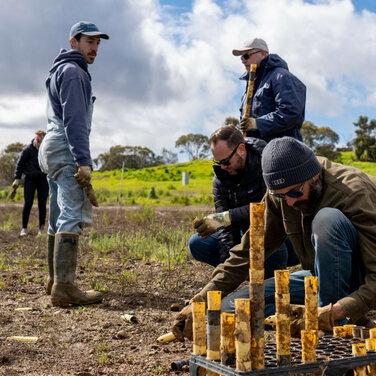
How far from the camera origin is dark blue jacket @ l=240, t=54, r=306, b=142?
3865 mm

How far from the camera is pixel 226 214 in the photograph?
11.5 feet

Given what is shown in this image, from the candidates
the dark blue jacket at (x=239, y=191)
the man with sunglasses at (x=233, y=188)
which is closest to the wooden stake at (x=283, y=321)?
the man with sunglasses at (x=233, y=188)

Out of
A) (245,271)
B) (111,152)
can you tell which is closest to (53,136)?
(245,271)

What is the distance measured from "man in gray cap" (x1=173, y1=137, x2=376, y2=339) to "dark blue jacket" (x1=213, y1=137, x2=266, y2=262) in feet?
3.12

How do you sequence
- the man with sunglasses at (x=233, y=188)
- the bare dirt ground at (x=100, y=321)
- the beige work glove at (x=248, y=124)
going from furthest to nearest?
the beige work glove at (x=248, y=124) < the man with sunglasses at (x=233, y=188) < the bare dirt ground at (x=100, y=321)

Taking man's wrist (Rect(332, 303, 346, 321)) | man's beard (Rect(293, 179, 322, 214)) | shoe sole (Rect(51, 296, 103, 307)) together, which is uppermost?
man's beard (Rect(293, 179, 322, 214))

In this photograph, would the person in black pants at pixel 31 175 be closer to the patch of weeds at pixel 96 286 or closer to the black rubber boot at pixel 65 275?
the patch of weeds at pixel 96 286

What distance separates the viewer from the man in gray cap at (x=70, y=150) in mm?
3795

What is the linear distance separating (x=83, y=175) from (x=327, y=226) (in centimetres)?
210

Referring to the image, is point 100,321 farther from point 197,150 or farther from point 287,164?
point 197,150

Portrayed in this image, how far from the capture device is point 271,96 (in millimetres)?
4012

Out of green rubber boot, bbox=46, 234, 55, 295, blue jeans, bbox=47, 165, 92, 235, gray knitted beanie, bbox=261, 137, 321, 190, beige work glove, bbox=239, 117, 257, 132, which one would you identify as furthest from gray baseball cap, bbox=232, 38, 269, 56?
green rubber boot, bbox=46, 234, 55, 295

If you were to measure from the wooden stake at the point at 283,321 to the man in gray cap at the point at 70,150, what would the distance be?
2354mm

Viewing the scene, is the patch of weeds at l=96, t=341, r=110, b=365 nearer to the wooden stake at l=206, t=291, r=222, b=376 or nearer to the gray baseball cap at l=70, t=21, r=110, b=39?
the wooden stake at l=206, t=291, r=222, b=376
